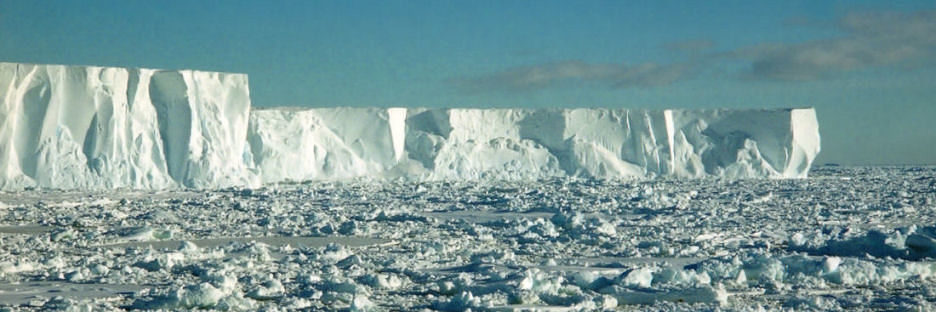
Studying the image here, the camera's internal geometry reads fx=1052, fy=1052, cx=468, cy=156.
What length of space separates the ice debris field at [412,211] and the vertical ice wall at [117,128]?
44mm

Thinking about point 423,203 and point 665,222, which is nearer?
point 665,222

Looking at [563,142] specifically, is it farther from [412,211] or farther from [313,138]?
[412,211]

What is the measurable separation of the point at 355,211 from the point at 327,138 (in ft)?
40.9

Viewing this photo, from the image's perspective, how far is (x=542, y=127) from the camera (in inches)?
1216

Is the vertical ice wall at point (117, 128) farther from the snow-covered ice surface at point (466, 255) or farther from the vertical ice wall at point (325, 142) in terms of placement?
the snow-covered ice surface at point (466, 255)

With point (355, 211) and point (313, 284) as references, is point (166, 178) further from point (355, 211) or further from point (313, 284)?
point (313, 284)

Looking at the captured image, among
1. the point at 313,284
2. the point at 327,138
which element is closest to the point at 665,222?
the point at 313,284

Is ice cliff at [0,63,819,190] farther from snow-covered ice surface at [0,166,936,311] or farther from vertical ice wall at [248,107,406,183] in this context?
snow-covered ice surface at [0,166,936,311]

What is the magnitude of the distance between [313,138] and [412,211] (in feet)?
40.9

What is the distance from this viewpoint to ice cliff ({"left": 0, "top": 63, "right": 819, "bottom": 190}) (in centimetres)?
2133

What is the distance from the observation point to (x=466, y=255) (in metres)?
9.48

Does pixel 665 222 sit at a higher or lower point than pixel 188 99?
lower

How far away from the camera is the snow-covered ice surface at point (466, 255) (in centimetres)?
662

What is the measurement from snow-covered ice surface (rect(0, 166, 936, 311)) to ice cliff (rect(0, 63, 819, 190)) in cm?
392
